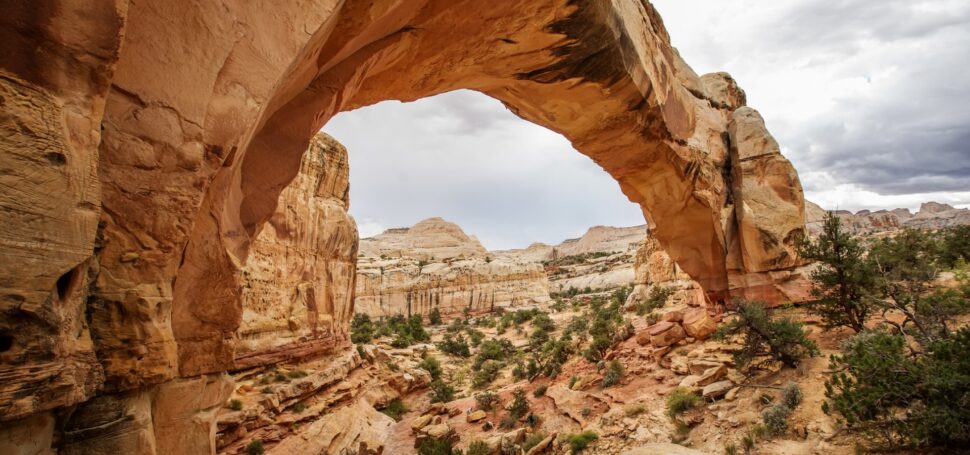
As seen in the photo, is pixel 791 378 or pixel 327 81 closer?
pixel 327 81

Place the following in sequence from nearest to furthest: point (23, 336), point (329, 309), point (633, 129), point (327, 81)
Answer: point (23, 336)
point (327, 81)
point (633, 129)
point (329, 309)

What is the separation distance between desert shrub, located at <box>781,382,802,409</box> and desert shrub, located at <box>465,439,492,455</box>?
6.19 metres

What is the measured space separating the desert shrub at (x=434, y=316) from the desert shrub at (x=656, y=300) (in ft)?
72.1

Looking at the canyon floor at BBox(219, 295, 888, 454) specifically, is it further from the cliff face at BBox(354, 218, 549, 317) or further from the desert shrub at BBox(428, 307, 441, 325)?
the cliff face at BBox(354, 218, 549, 317)

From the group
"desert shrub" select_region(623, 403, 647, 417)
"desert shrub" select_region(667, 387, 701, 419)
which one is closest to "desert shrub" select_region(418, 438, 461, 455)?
"desert shrub" select_region(623, 403, 647, 417)

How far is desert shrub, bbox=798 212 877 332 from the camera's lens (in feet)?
28.9

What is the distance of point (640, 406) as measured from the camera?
9406 mm

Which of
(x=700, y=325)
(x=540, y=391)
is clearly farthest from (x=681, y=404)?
(x=540, y=391)

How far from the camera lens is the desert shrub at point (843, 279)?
8797mm

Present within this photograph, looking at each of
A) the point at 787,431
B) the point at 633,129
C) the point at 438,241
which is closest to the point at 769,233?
the point at 633,129

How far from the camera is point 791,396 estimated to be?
23.5 ft

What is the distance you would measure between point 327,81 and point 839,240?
35.9 ft

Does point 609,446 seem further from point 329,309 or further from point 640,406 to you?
point 329,309

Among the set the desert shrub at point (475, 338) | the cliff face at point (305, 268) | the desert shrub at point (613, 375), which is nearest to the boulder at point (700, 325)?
the desert shrub at point (613, 375)
